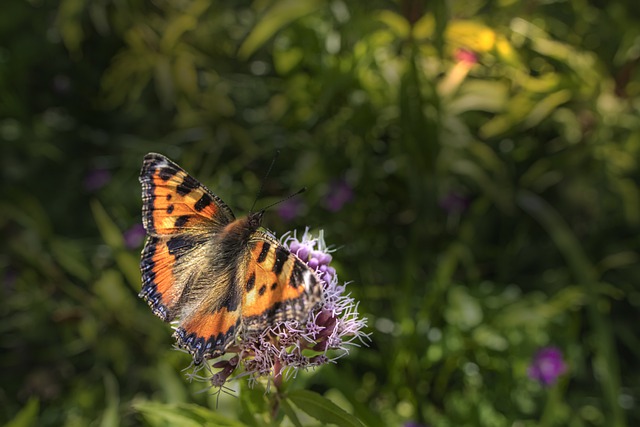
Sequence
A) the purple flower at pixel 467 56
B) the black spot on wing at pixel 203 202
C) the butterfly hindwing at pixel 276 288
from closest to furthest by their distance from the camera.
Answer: the butterfly hindwing at pixel 276 288 → the black spot on wing at pixel 203 202 → the purple flower at pixel 467 56

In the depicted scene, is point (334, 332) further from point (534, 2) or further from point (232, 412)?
point (534, 2)

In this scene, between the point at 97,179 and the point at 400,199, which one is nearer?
the point at 400,199

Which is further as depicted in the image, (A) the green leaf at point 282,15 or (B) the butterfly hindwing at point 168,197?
(A) the green leaf at point 282,15

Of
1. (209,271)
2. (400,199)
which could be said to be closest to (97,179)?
(400,199)

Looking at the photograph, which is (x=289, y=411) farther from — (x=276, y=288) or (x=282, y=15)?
(x=282, y=15)

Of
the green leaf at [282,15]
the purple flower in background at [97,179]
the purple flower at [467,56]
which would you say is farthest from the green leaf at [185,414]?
the purple flower in background at [97,179]

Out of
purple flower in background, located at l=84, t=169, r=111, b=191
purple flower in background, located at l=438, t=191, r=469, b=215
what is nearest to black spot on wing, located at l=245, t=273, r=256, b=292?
purple flower in background, located at l=438, t=191, r=469, b=215

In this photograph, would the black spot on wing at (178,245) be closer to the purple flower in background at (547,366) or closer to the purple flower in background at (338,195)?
the purple flower in background at (338,195)
